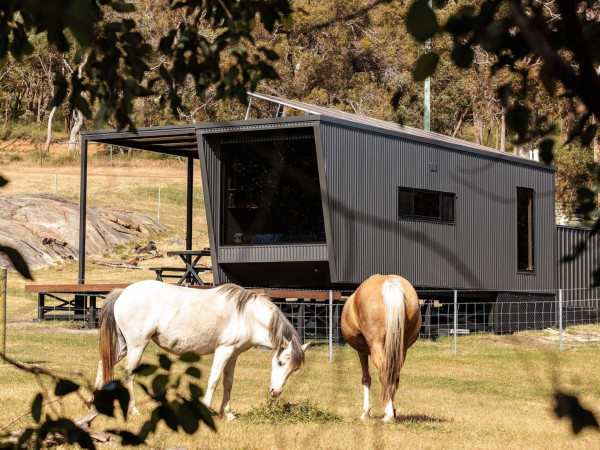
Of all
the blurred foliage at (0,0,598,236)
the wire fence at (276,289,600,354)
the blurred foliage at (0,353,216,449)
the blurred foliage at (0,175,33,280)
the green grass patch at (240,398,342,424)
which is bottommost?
the green grass patch at (240,398,342,424)

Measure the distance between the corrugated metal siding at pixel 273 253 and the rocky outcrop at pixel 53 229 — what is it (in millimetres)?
11322

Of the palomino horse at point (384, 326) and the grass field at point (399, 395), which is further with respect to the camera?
the palomino horse at point (384, 326)

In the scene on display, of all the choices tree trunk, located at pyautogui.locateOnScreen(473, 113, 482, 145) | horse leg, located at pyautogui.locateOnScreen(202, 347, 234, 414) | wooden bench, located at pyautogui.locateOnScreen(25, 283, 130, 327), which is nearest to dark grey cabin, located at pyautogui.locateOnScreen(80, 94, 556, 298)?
wooden bench, located at pyautogui.locateOnScreen(25, 283, 130, 327)

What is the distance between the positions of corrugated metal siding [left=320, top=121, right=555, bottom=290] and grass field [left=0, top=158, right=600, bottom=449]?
1537 millimetres

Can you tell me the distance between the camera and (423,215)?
18.8 m

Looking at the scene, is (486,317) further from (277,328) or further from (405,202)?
(277,328)

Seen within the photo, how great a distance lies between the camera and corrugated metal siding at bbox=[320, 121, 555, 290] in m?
16.9

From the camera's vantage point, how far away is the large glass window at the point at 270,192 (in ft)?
56.8

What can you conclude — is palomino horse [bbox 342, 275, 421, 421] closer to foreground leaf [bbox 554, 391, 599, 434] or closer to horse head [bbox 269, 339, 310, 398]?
horse head [bbox 269, 339, 310, 398]

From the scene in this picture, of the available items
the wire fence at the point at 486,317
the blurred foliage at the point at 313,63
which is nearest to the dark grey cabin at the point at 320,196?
the wire fence at the point at 486,317

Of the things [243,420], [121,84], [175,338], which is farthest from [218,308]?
[121,84]

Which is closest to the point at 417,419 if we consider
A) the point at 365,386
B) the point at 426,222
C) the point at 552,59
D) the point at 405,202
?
the point at 365,386

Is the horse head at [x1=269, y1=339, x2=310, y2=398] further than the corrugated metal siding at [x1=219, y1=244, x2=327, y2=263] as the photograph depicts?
No

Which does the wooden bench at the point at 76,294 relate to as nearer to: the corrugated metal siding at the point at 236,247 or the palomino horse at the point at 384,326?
the corrugated metal siding at the point at 236,247
